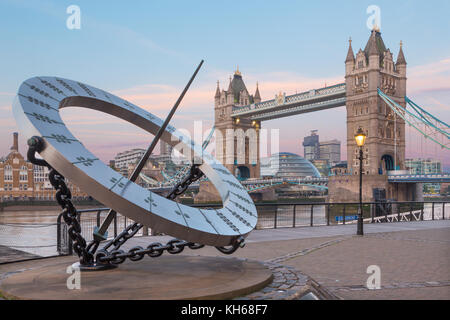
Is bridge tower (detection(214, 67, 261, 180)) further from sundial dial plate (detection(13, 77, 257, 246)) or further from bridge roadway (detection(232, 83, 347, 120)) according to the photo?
sundial dial plate (detection(13, 77, 257, 246))

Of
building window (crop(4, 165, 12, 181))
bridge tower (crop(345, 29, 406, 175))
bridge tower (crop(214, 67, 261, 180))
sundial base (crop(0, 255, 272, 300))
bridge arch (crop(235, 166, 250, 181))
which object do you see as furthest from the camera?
bridge arch (crop(235, 166, 250, 181))

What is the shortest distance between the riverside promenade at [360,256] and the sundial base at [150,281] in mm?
437

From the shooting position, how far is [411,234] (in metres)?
11.5

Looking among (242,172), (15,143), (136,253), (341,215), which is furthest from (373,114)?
(136,253)

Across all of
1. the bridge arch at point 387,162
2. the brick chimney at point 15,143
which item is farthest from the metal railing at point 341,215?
the brick chimney at point 15,143

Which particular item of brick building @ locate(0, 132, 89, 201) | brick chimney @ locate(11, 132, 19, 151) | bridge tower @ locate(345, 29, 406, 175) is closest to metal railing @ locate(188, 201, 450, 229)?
bridge tower @ locate(345, 29, 406, 175)

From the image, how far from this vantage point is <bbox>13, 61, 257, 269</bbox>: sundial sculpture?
3.91 m

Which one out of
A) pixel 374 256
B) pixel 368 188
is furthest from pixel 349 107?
pixel 374 256

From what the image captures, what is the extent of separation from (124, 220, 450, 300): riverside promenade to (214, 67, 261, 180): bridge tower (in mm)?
59600

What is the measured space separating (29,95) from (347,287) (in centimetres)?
435

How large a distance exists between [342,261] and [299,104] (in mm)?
54216

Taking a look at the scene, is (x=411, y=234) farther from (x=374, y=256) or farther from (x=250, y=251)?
(x=250, y=251)

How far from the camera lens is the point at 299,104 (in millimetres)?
59625
